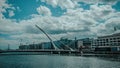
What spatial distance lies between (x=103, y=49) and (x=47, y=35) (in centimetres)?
4636

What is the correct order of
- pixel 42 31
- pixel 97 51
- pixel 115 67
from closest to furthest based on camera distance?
pixel 115 67 < pixel 42 31 < pixel 97 51

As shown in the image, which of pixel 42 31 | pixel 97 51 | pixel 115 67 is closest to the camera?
pixel 115 67

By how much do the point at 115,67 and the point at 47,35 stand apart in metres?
129

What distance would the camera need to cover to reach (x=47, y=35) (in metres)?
190

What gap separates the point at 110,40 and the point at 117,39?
6.64 metres

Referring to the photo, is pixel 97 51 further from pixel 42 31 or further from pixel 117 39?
pixel 42 31

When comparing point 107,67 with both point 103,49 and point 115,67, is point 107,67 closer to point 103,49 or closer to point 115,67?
point 115,67

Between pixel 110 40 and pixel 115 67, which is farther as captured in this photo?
pixel 110 40

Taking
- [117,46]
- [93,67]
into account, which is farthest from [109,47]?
[93,67]

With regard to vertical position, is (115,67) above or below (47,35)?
below

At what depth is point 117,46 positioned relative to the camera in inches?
7510

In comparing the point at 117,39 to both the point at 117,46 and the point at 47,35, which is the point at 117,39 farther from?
the point at 47,35

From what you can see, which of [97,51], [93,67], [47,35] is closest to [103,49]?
[97,51]

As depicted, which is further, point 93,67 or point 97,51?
point 97,51
